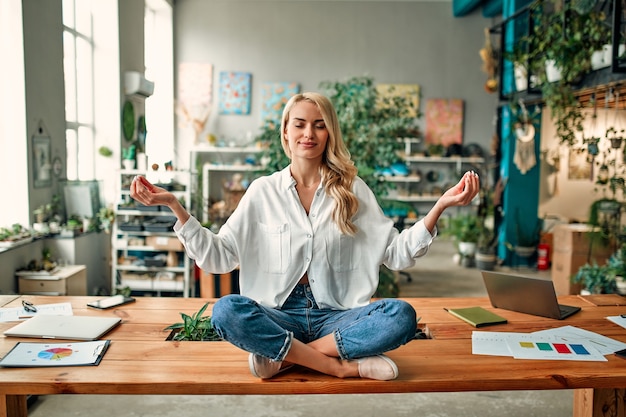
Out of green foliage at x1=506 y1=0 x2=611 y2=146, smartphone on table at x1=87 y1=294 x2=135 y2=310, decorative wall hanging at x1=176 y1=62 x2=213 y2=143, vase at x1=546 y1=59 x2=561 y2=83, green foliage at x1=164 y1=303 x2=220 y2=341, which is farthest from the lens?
decorative wall hanging at x1=176 y1=62 x2=213 y2=143

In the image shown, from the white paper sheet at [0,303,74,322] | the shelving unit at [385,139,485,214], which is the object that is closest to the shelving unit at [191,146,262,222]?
the shelving unit at [385,139,485,214]

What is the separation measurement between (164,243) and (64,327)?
120 inches

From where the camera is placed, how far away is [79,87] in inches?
245

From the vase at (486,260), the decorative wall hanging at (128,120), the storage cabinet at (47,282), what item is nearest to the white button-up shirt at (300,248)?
the storage cabinet at (47,282)

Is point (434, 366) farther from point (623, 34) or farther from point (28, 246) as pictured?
point (623, 34)

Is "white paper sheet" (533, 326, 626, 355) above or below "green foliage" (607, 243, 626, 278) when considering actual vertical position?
above

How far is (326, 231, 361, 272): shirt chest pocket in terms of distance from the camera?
233 cm

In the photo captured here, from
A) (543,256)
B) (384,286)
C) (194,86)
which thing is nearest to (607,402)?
(384,286)

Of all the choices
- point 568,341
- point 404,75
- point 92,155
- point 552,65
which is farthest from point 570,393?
point 404,75

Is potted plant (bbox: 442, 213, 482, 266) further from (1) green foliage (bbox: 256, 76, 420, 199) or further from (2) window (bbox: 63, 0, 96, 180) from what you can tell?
(2) window (bbox: 63, 0, 96, 180)

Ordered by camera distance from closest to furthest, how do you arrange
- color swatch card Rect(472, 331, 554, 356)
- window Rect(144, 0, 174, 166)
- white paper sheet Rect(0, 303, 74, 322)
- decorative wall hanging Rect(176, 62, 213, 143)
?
color swatch card Rect(472, 331, 554, 356)
white paper sheet Rect(0, 303, 74, 322)
window Rect(144, 0, 174, 166)
decorative wall hanging Rect(176, 62, 213, 143)

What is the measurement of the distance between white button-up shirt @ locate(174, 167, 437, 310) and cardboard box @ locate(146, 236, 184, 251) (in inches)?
124

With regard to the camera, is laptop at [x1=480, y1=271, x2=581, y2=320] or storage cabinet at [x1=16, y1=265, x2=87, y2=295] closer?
laptop at [x1=480, y1=271, x2=581, y2=320]

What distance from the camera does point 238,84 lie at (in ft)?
32.6
